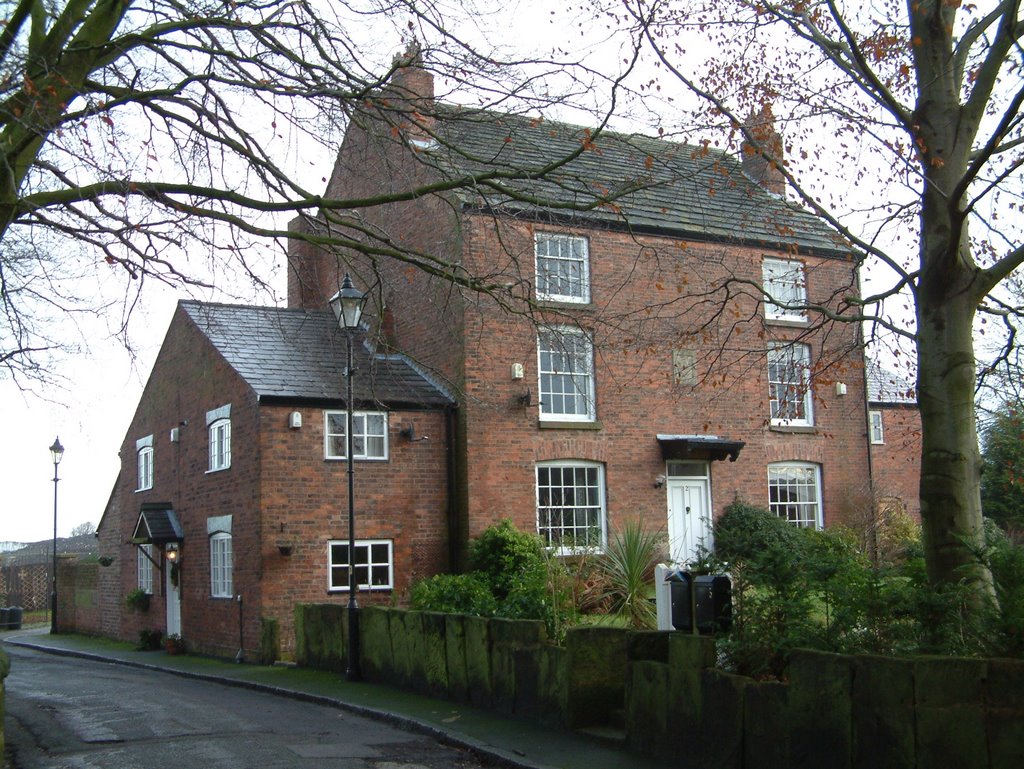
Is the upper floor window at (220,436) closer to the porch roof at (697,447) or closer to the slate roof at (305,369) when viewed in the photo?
the slate roof at (305,369)

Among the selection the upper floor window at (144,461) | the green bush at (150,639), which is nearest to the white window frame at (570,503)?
the green bush at (150,639)

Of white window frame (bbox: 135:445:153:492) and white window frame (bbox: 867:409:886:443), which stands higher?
white window frame (bbox: 867:409:886:443)

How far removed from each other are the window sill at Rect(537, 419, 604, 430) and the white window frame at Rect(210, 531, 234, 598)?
6.44 meters

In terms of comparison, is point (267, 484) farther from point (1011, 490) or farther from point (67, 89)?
point (1011, 490)

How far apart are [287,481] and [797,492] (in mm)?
11507

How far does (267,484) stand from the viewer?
19109 mm

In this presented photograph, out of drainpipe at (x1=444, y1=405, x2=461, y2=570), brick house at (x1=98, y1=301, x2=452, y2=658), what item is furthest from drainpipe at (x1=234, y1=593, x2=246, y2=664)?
drainpipe at (x1=444, y1=405, x2=461, y2=570)

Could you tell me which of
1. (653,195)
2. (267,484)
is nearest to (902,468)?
(653,195)

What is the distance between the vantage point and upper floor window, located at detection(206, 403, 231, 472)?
21.1 metres

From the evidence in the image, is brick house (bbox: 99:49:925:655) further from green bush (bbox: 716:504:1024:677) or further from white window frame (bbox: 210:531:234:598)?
green bush (bbox: 716:504:1024:677)

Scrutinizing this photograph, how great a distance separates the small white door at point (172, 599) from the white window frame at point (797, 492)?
13.2m

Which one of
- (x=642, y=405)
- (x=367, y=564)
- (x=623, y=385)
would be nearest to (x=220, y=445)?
(x=367, y=564)

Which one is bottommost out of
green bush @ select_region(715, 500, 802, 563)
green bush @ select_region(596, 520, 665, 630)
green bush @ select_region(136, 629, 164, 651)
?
green bush @ select_region(136, 629, 164, 651)

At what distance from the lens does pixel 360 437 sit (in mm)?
20047
